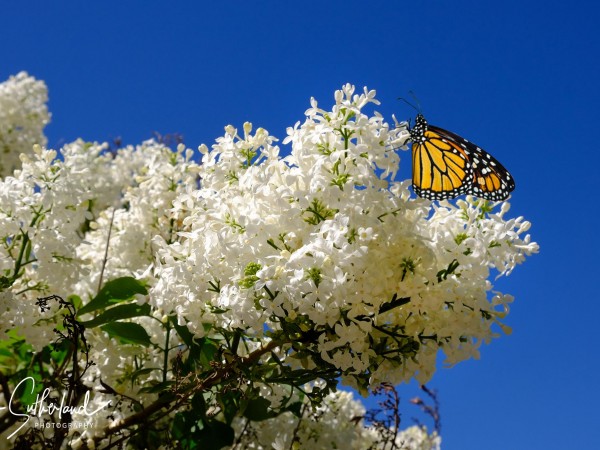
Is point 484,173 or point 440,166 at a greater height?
point 440,166

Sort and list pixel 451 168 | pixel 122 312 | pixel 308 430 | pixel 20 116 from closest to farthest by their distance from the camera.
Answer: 1. pixel 122 312
2. pixel 451 168
3. pixel 308 430
4. pixel 20 116

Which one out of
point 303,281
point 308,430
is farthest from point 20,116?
point 303,281

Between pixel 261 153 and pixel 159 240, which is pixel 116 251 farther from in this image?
pixel 261 153

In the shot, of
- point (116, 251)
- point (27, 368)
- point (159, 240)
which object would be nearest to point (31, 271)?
point (116, 251)

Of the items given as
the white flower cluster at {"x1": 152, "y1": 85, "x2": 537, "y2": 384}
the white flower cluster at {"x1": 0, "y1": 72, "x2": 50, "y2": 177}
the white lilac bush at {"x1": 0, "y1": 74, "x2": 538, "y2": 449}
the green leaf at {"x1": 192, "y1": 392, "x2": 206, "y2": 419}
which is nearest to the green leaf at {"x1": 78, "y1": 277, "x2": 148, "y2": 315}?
the white lilac bush at {"x1": 0, "y1": 74, "x2": 538, "y2": 449}

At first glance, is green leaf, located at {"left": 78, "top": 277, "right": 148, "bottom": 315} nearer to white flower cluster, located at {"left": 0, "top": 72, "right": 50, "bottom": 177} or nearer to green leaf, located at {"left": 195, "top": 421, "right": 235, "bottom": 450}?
green leaf, located at {"left": 195, "top": 421, "right": 235, "bottom": 450}

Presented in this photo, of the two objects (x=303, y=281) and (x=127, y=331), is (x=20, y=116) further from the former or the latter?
(x=303, y=281)

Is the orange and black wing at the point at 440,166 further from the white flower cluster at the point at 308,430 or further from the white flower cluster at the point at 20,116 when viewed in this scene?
the white flower cluster at the point at 20,116

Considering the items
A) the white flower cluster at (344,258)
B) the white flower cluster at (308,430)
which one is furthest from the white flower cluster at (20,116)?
the white flower cluster at (344,258)
